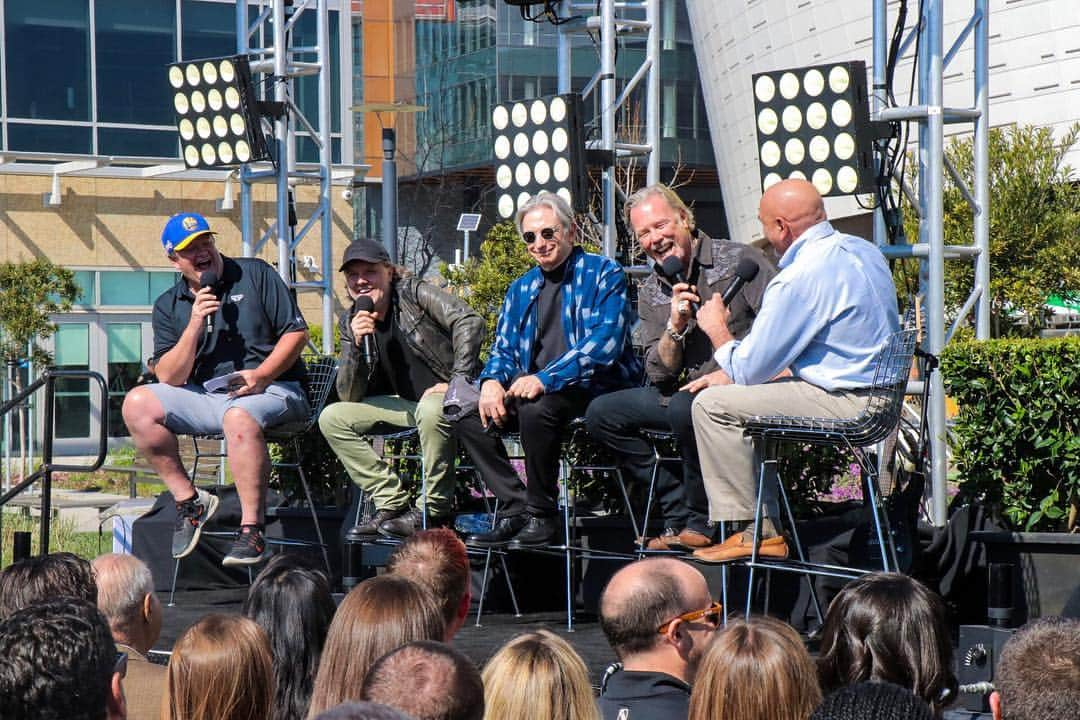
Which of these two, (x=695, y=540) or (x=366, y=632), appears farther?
(x=695, y=540)

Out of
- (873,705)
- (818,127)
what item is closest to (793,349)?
(818,127)

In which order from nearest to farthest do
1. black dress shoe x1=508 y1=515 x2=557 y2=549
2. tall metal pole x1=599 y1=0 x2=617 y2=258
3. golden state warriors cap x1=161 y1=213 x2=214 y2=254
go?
black dress shoe x1=508 y1=515 x2=557 y2=549 → golden state warriors cap x1=161 y1=213 x2=214 y2=254 → tall metal pole x1=599 y1=0 x2=617 y2=258

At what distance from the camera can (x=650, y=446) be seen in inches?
257

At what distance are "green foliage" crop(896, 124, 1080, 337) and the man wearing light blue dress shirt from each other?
1366 cm

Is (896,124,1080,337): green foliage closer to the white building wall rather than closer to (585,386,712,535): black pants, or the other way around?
the white building wall

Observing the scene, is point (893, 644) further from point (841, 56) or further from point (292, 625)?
point (841, 56)

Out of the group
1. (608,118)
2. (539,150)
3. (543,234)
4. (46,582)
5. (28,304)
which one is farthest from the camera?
(28,304)

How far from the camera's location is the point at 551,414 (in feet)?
20.8

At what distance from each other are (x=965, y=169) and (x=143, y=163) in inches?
517

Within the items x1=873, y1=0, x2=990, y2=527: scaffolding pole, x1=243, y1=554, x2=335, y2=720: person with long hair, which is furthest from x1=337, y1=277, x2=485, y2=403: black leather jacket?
x1=243, y1=554, x2=335, y2=720: person with long hair

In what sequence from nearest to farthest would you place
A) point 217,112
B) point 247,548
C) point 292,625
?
point 292,625 < point 247,548 < point 217,112

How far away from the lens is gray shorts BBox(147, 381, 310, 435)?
7.04m

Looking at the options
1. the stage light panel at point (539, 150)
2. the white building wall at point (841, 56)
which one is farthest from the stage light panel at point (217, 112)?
the white building wall at point (841, 56)

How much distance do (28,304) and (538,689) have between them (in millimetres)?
19922
